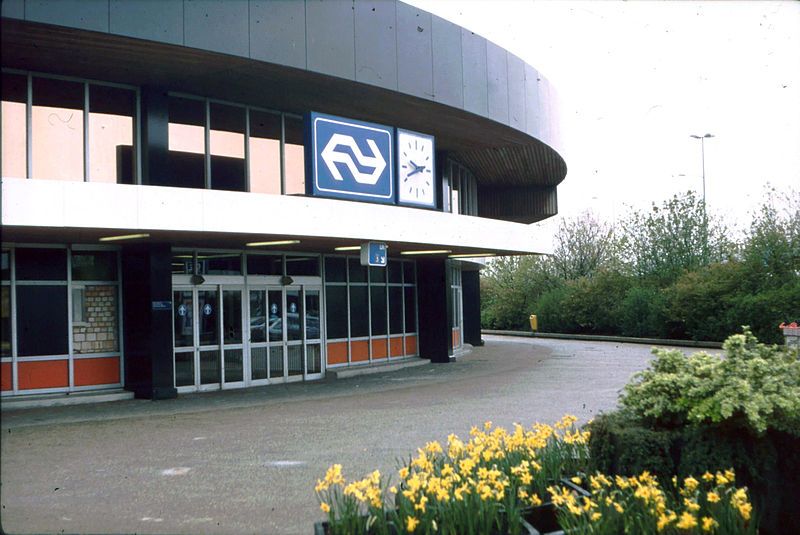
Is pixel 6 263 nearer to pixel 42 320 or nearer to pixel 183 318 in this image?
pixel 42 320

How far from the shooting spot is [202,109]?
15.3 metres

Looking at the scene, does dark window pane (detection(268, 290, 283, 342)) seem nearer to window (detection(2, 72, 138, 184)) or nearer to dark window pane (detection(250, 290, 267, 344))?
dark window pane (detection(250, 290, 267, 344))

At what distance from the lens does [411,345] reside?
21.9m

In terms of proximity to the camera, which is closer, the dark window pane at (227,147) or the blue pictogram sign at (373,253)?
the dark window pane at (227,147)

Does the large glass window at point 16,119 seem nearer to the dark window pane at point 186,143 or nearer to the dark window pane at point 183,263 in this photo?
the dark window pane at point 186,143

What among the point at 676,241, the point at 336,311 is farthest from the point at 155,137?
the point at 676,241

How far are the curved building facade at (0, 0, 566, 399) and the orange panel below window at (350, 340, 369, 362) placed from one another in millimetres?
80

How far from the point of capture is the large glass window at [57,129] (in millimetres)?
13383

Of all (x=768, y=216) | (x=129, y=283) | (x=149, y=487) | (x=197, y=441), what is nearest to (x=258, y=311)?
(x=129, y=283)

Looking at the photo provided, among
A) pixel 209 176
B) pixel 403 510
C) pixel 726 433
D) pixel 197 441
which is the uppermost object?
pixel 209 176

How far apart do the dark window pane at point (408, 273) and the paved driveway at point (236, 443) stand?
13.1 ft

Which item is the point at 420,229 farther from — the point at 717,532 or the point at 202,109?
the point at 717,532

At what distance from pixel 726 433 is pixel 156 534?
4238mm

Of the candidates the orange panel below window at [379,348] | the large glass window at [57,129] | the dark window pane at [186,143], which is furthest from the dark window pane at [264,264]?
the large glass window at [57,129]
